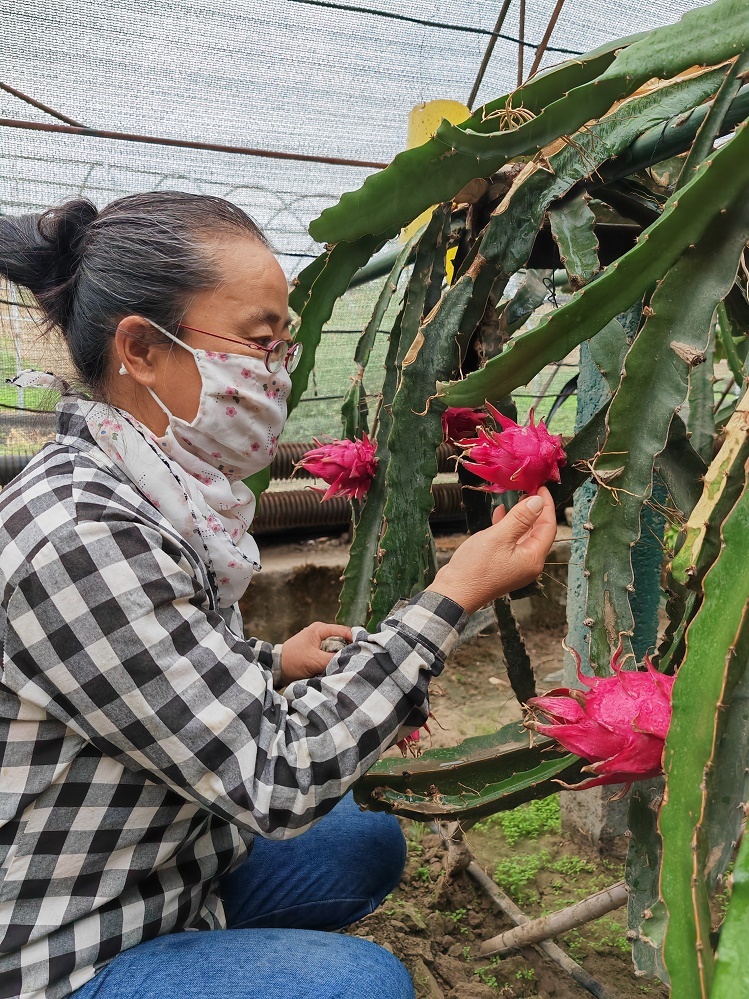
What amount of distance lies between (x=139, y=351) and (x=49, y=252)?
19 centimetres

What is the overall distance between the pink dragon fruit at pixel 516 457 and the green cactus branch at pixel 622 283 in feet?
0.15

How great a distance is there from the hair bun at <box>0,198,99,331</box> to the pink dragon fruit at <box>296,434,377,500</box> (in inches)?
13.8

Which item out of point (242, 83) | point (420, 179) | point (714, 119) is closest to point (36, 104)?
point (242, 83)

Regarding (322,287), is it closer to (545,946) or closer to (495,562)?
(495,562)

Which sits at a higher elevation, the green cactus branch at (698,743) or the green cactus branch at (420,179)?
the green cactus branch at (420,179)

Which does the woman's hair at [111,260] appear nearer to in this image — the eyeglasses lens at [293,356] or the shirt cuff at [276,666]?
the eyeglasses lens at [293,356]

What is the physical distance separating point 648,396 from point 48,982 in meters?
0.81

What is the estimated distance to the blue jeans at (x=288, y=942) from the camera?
2.71ft

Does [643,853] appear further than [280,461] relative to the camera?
No

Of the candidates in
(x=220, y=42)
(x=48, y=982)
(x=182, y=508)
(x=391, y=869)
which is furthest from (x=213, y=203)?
(x=220, y=42)

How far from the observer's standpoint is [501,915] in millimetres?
1511

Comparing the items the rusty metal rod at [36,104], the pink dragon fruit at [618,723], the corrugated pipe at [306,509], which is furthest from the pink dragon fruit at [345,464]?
the corrugated pipe at [306,509]

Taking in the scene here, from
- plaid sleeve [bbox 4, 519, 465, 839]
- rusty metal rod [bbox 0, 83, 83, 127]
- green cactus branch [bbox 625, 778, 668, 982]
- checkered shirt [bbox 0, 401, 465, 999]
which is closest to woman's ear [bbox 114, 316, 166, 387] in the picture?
checkered shirt [bbox 0, 401, 465, 999]

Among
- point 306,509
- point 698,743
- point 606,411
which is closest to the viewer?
point 698,743
